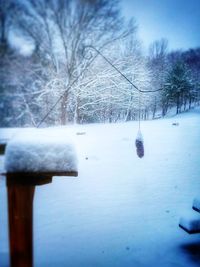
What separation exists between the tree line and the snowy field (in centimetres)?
110

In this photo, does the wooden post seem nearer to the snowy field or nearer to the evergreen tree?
the snowy field

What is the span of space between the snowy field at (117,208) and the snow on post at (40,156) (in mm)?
100

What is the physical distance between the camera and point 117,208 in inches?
142

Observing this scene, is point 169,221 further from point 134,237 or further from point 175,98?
point 175,98

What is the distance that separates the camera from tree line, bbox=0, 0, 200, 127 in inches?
156

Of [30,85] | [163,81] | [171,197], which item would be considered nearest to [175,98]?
[163,81]

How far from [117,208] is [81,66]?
3743 mm

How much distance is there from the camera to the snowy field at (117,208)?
2.53m

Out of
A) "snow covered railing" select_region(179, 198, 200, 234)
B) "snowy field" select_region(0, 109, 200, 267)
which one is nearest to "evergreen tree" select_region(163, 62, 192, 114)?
"snowy field" select_region(0, 109, 200, 267)

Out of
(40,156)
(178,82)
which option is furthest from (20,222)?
(178,82)

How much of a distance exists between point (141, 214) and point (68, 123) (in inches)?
166

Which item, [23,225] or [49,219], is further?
[49,219]

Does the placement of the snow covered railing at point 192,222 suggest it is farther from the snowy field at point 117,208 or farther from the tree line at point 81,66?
the tree line at point 81,66

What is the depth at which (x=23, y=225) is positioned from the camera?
50.6 inches
